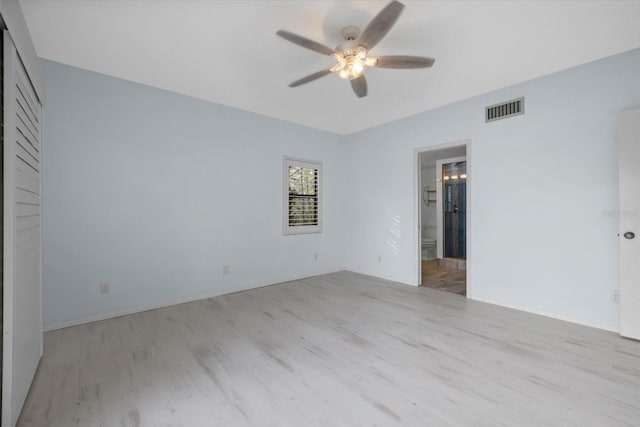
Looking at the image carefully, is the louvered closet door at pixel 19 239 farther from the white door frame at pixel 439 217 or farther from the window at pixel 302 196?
the white door frame at pixel 439 217

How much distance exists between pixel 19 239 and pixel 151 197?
1.74 metres

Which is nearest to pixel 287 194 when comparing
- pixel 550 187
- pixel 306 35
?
pixel 306 35

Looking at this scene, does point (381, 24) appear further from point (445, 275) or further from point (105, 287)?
point (445, 275)

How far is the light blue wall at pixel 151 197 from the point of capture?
280cm

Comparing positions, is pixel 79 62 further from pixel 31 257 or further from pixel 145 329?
pixel 145 329

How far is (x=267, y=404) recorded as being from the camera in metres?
1.70

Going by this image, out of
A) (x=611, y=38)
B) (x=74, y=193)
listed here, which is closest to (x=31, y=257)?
(x=74, y=193)

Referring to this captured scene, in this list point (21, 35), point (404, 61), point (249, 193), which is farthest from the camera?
point (249, 193)

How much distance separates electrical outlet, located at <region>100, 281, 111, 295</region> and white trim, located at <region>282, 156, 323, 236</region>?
238cm

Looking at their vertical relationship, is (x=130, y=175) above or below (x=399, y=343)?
above

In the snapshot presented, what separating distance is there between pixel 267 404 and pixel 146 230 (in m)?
2.55

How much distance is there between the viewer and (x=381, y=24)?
181cm

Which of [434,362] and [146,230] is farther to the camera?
[146,230]

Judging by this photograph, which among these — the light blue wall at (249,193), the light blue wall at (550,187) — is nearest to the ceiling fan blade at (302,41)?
the light blue wall at (550,187)
